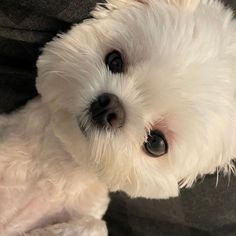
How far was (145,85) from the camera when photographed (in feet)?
3.48

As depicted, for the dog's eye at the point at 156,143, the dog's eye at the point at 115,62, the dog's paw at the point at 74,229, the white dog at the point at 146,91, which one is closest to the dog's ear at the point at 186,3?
the white dog at the point at 146,91

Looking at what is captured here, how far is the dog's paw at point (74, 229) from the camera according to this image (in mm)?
1271

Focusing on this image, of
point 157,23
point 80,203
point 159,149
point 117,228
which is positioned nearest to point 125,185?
point 159,149

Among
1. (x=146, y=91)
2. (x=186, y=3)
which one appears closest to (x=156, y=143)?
(x=146, y=91)

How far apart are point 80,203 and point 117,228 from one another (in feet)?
1.10

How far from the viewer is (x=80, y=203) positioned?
4.43ft

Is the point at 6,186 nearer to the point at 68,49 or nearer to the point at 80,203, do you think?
the point at 80,203

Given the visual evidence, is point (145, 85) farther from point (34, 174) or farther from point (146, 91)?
point (34, 174)

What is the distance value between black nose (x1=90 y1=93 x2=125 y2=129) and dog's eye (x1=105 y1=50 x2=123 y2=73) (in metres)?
0.08

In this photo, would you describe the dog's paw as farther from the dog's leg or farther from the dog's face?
the dog's face

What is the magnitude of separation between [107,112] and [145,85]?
0.30 feet

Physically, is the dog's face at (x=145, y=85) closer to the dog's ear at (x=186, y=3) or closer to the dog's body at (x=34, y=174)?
the dog's ear at (x=186, y=3)

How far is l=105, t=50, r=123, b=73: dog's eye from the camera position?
3.64ft

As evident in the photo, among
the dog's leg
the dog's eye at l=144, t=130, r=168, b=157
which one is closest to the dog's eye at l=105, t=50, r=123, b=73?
the dog's eye at l=144, t=130, r=168, b=157
